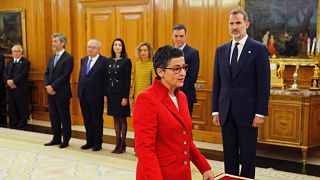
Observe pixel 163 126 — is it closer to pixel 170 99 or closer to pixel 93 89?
pixel 170 99

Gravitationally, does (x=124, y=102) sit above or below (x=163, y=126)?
below

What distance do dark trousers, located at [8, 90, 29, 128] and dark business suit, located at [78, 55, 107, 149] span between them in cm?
274

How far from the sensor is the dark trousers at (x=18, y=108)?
798 centimetres

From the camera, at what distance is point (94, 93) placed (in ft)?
18.5

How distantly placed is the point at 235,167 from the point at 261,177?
118 cm

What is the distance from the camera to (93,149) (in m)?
5.81

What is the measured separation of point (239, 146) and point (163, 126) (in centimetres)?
160

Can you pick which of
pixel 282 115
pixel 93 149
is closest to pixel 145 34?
pixel 93 149

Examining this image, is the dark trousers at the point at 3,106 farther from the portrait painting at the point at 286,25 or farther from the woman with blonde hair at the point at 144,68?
the portrait painting at the point at 286,25

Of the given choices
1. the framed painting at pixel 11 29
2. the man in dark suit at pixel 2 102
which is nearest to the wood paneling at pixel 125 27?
the framed painting at pixel 11 29

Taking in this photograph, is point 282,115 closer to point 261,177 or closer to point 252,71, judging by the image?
point 261,177

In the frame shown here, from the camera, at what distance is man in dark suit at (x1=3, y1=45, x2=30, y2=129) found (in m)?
7.89

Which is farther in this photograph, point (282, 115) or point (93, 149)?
point (93, 149)

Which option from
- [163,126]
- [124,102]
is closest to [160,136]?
[163,126]
